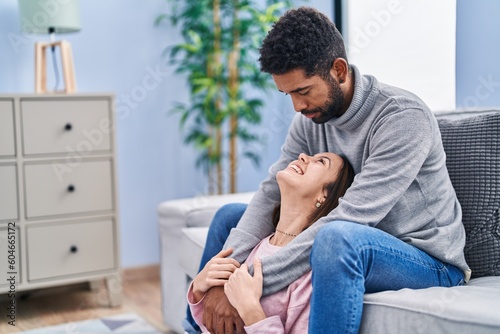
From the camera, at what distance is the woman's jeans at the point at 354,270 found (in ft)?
3.88

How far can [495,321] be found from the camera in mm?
1052

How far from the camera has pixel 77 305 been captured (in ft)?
8.68

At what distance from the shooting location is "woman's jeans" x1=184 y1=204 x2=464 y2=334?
118cm

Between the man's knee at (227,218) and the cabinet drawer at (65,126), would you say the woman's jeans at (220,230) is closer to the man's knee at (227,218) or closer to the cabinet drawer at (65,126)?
the man's knee at (227,218)

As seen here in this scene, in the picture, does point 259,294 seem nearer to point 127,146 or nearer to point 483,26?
point 483,26

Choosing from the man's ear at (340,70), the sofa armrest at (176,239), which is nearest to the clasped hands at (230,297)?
the man's ear at (340,70)

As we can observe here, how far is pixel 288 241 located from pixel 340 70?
45 centimetres

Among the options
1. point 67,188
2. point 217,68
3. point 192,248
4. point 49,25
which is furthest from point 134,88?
point 192,248

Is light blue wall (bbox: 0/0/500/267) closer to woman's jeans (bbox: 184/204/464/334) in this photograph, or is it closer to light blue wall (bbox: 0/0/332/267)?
light blue wall (bbox: 0/0/332/267)

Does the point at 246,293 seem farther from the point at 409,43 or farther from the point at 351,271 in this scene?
the point at 409,43

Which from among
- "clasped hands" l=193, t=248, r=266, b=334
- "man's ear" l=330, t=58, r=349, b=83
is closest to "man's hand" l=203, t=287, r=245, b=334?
"clasped hands" l=193, t=248, r=266, b=334

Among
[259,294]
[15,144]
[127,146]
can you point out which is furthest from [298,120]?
[127,146]

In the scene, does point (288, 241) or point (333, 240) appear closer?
point (333, 240)

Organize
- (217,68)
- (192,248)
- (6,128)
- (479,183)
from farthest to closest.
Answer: (217,68), (6,128), (192,248), (479,183)
